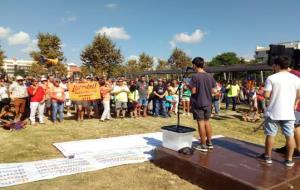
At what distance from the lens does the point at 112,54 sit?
1385 inches

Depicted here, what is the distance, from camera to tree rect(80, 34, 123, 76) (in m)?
35.3

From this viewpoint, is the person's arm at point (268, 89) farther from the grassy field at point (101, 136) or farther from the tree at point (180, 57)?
the tree at point (180, 57)

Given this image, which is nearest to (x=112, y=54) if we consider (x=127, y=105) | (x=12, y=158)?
(x=127, y=105)

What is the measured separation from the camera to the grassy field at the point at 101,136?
16.8 ft

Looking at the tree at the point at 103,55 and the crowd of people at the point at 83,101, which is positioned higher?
the tree at the point at 103,55

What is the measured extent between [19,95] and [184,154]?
7.17 m

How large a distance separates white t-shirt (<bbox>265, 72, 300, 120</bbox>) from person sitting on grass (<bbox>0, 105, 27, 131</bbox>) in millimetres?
7719

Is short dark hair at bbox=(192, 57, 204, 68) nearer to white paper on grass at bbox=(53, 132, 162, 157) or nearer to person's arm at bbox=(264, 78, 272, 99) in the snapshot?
person's arm at bbox=(264, 78, 272, 99)

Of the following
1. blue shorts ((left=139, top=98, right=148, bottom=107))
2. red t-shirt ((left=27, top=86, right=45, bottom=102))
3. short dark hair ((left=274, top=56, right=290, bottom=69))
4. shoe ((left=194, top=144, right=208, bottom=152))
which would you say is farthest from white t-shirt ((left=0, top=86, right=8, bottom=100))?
short dark hair ((left=274, top=56, right=290, bottom=69))

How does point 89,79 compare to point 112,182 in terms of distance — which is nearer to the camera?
point 112,182

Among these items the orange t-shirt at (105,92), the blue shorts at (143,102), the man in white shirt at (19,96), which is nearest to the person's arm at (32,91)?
the man in white shirt at (19,96)

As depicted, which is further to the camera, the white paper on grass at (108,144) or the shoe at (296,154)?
the white paper on grass at (108,144)

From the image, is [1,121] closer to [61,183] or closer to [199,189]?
[61,183]

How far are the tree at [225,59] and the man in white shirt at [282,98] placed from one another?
6958 centimetres
